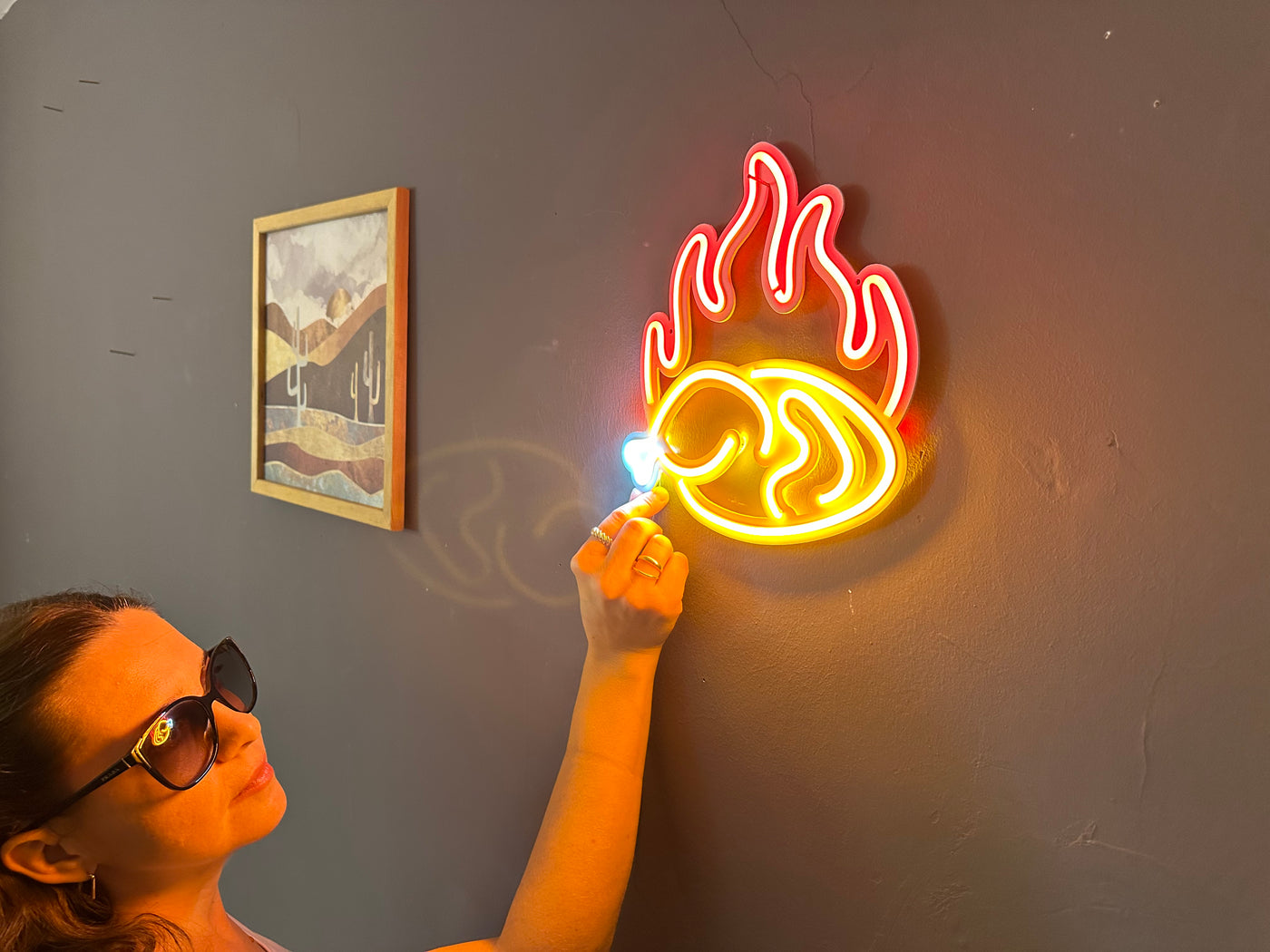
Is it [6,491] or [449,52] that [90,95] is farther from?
[449,52]

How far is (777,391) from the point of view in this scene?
3.60ft

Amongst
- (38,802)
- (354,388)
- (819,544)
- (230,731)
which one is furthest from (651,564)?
(354,388)

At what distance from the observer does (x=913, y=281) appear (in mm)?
1021

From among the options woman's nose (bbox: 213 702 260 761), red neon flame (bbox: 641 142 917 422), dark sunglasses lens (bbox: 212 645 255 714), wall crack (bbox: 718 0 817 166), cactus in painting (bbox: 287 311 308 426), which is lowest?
woman's nose (bbox: 213 702 260 761)

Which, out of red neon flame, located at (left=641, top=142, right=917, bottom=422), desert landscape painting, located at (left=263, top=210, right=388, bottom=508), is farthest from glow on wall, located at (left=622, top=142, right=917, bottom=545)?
desert landscape painting, located at (left=263, top=210, right=388, bottom=508)

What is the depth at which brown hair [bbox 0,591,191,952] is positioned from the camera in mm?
970

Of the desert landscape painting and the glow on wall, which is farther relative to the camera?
the desert landscape painting

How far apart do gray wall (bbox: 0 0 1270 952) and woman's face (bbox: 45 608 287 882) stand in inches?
20.4

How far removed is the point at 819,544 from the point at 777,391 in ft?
0.69

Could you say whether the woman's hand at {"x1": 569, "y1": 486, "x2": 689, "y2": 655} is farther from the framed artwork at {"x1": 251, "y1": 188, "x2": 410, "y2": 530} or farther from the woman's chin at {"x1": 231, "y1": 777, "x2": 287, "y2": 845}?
the framed artwork at {"x1": 251, "y1": 188, "x2": 410, "y2": 530}

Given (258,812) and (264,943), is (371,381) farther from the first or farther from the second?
(264,943)

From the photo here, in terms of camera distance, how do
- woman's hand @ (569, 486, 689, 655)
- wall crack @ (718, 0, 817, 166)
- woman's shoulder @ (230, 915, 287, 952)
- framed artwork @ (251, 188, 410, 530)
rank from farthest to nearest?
1. framed artwork @ (251, 188, 410, 530)
2. woman's shoulder @ (230, 915, 287, 952)
3. woman's hand @ (569, 486, 689, 655)
4. wall crack @ (718, 0, 817, 166)

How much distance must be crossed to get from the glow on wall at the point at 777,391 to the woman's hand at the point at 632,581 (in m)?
0.08

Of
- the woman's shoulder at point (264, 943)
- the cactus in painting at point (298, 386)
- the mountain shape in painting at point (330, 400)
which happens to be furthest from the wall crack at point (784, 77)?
the woman's shoulder at point (264, 943)
